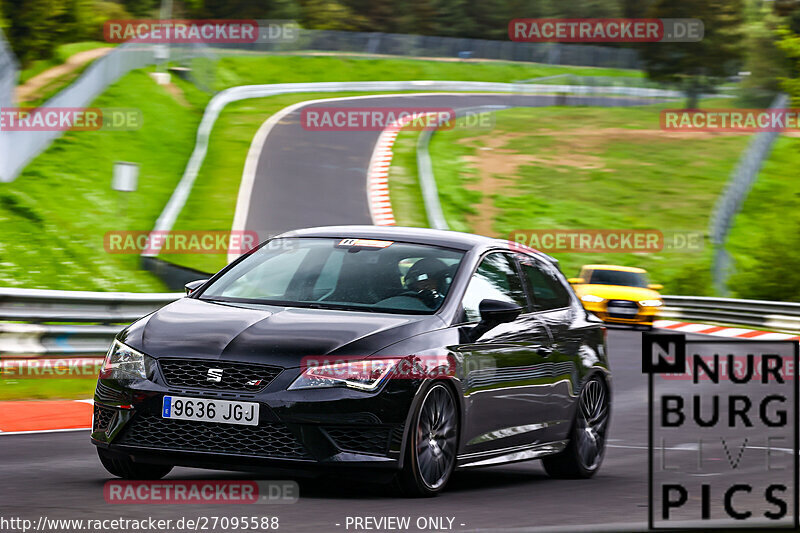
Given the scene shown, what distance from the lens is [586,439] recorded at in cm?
958

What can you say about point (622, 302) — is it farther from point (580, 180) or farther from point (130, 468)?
point (580, 180)

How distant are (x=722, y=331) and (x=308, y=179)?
15.9 meters

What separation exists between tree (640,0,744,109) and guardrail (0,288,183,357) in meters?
60.2

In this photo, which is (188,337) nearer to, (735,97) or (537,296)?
(537,296)

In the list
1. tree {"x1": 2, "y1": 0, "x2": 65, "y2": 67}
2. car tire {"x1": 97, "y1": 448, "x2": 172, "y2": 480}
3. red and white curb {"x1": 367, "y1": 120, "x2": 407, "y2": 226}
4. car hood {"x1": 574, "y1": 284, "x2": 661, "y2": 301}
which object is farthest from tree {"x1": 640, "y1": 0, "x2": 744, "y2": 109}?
car tire {"x1": 97, "y1": 448, "x2": 172, "y2": 480}

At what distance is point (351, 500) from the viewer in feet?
23.6

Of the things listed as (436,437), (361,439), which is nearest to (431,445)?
(436,437)

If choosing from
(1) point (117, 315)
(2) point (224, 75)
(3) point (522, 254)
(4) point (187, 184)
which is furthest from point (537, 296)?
(2) point (224, 75)

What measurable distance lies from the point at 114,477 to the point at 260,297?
131 centimetres

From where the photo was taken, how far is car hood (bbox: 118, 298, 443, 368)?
7078 millimetres

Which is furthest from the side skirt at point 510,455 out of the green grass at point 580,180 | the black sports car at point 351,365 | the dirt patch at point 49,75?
the dirt patch at point 49,75

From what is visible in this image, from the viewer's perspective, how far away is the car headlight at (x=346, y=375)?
23.0 ft

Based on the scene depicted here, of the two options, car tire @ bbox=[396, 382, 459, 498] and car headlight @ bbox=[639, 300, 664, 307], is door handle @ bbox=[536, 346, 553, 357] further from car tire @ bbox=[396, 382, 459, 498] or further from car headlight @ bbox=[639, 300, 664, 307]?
car headlight @ bbox=[639, 300, 664, 307]

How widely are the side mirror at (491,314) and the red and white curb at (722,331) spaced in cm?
2047
